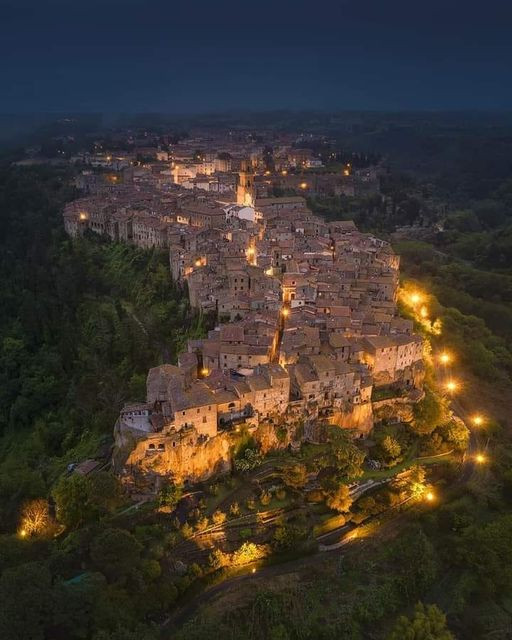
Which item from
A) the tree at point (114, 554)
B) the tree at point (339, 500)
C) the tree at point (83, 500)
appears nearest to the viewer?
Answer: the tree at point (114, 554)

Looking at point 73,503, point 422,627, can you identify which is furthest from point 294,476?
point 73,503

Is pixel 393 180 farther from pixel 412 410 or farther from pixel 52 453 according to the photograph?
pixel 52 453

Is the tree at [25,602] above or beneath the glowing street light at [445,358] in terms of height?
above

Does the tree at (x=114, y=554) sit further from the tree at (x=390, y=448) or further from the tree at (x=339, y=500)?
the tree at (x=390, y=448)

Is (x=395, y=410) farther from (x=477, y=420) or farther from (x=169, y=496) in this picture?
(x=169, y=496)

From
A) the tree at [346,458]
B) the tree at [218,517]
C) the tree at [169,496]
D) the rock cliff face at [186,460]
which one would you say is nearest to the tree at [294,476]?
the tree at [346,458]

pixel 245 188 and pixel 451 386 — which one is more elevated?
pixel 245 188
